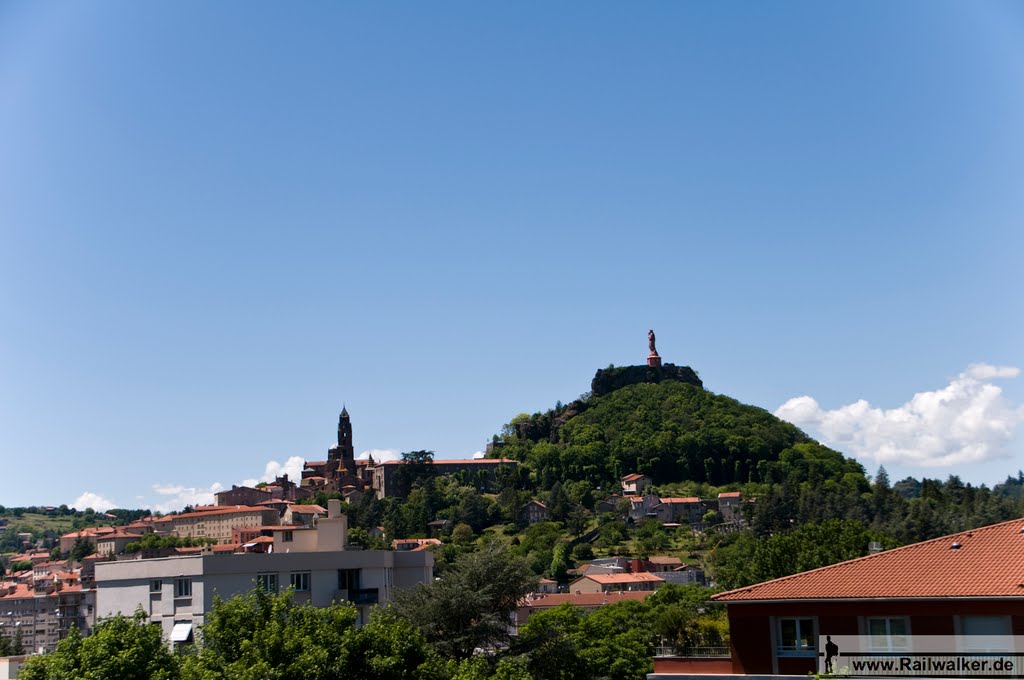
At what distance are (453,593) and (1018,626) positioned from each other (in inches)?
814

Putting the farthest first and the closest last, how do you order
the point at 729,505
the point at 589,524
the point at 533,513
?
the point at 729,505 → the point at 533,513 → the point at 589,524

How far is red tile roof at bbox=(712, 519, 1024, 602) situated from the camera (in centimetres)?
1861

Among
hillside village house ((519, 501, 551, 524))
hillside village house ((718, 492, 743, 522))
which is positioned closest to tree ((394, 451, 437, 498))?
hillside village house ((519, 501, 551, 524))

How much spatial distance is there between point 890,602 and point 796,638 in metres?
1.78

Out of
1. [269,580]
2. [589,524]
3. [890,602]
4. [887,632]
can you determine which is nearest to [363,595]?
[269,580]

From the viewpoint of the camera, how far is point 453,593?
35719 millimetres

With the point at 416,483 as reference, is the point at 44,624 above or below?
below

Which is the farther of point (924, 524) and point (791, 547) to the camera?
point (924, 524)

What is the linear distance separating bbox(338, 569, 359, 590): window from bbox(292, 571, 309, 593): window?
4.92ft

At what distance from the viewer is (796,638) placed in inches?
777

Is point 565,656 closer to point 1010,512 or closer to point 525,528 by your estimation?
point 1010,512

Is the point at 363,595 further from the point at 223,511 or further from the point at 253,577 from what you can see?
the point at 223,511

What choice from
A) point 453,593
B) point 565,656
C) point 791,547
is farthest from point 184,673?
point 791,547
